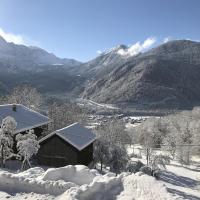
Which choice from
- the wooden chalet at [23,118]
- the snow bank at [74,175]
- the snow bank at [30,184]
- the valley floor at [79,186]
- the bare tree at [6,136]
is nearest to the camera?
the valley floor at [79,186]

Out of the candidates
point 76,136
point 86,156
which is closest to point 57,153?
point 76,136

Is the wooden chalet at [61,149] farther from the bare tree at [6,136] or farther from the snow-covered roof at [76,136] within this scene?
the bare tree at [6,136]

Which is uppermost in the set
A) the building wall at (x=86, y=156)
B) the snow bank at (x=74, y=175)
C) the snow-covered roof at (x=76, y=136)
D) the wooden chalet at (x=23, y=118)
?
the wooden chalet at (x=23, y=118)

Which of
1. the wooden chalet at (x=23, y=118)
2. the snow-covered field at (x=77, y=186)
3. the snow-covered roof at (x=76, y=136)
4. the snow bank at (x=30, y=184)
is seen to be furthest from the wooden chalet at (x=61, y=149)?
the snow bank at (x=30, y=184)

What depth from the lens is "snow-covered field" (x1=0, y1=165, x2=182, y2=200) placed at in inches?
529

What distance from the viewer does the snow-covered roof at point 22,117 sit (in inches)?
1545

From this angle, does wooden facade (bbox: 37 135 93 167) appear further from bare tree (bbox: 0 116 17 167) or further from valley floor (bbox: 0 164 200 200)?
valley floor (bbox: 0 164 200 200)

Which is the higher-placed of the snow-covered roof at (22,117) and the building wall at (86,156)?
the snow-covered roof at (22,117)

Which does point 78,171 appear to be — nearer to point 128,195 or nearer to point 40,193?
point 40,193

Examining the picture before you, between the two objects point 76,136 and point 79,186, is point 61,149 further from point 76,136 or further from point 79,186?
point 79,186

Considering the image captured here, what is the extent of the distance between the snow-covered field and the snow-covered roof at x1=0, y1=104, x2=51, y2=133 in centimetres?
2151

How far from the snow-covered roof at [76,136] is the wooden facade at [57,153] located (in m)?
0.36

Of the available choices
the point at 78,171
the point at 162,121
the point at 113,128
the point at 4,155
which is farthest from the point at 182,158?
the point at 78,171

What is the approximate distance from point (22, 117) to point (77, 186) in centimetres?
2793
